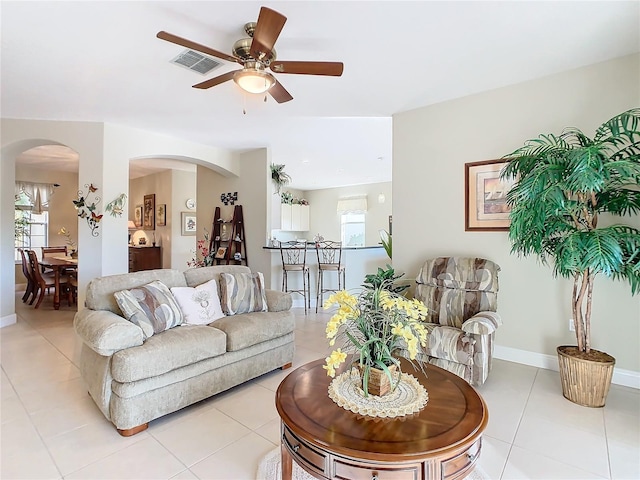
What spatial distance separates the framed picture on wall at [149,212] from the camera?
8.28 metres

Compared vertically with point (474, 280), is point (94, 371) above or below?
below

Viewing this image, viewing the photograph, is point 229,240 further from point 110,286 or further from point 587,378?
point 587,378

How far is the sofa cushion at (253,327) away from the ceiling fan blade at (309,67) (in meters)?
1.93

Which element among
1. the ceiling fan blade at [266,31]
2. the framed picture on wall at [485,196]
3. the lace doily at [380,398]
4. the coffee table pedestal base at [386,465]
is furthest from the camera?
the framed picture on wall at [485,196]

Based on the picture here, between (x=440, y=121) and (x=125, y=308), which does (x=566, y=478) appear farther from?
(x=440, y=121)

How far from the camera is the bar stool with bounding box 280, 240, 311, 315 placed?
5.34 meters

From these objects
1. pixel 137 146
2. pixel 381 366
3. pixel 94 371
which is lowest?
pixel 94 371

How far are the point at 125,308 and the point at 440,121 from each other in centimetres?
353

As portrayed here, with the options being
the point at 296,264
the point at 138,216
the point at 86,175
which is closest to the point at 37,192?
the point at 138,216

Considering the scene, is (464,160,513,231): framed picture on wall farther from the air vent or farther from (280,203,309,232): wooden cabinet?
(280,203,309,232): wooden cabinet

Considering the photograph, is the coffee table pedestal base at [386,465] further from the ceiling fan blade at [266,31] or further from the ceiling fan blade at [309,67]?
the ceiling fan blade at [309,67]

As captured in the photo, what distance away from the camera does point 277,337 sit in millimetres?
2916

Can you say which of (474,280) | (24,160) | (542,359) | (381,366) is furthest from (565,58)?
(24,160)

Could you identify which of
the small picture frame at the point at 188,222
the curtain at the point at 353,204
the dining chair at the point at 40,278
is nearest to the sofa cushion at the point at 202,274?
the dining chair at the point at 40,278
